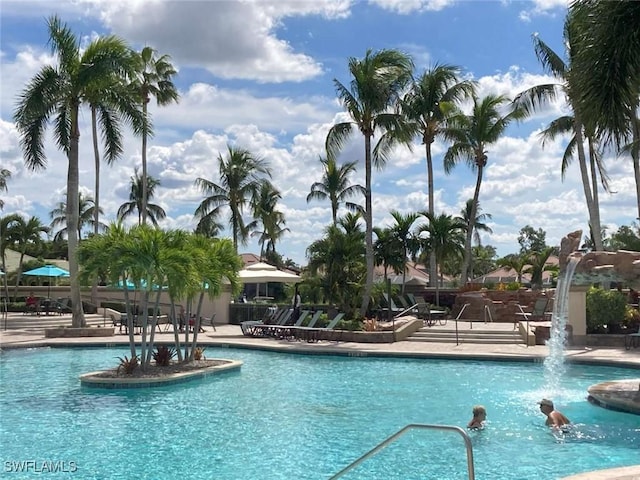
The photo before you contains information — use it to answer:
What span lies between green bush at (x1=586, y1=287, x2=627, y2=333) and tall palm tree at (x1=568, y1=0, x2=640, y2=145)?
10.5 meters

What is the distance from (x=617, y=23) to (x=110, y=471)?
963 cm

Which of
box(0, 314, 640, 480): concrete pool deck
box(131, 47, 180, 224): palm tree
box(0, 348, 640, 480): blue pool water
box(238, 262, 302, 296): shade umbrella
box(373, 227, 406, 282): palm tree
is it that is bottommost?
box(0, 348, 640, 480): blue pool water

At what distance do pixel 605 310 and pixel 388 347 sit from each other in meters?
6.74

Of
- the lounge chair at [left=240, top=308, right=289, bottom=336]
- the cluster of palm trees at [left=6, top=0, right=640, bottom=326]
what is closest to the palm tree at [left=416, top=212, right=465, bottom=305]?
the cluster of palm trees at [left=6, top=0, right=640, bottom=326]

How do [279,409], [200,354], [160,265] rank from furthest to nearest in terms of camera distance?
Answer: [200,354] < [160,265] < [279,409]

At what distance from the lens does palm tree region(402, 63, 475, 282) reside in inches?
1261

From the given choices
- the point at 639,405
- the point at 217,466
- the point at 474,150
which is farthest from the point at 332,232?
the point at 217,466

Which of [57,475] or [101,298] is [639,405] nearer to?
[57,475]

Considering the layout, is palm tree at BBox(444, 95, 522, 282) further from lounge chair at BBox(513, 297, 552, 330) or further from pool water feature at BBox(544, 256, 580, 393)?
pool water feature at BBox(544, 256, 580, 393)

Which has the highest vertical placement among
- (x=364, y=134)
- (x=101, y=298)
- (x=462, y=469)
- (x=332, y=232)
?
(x=364, y=134)

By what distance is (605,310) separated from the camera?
19.7m

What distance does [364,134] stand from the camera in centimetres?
2477

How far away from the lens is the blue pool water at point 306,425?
321 inches

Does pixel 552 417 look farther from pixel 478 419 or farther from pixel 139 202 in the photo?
pixel 139 202
